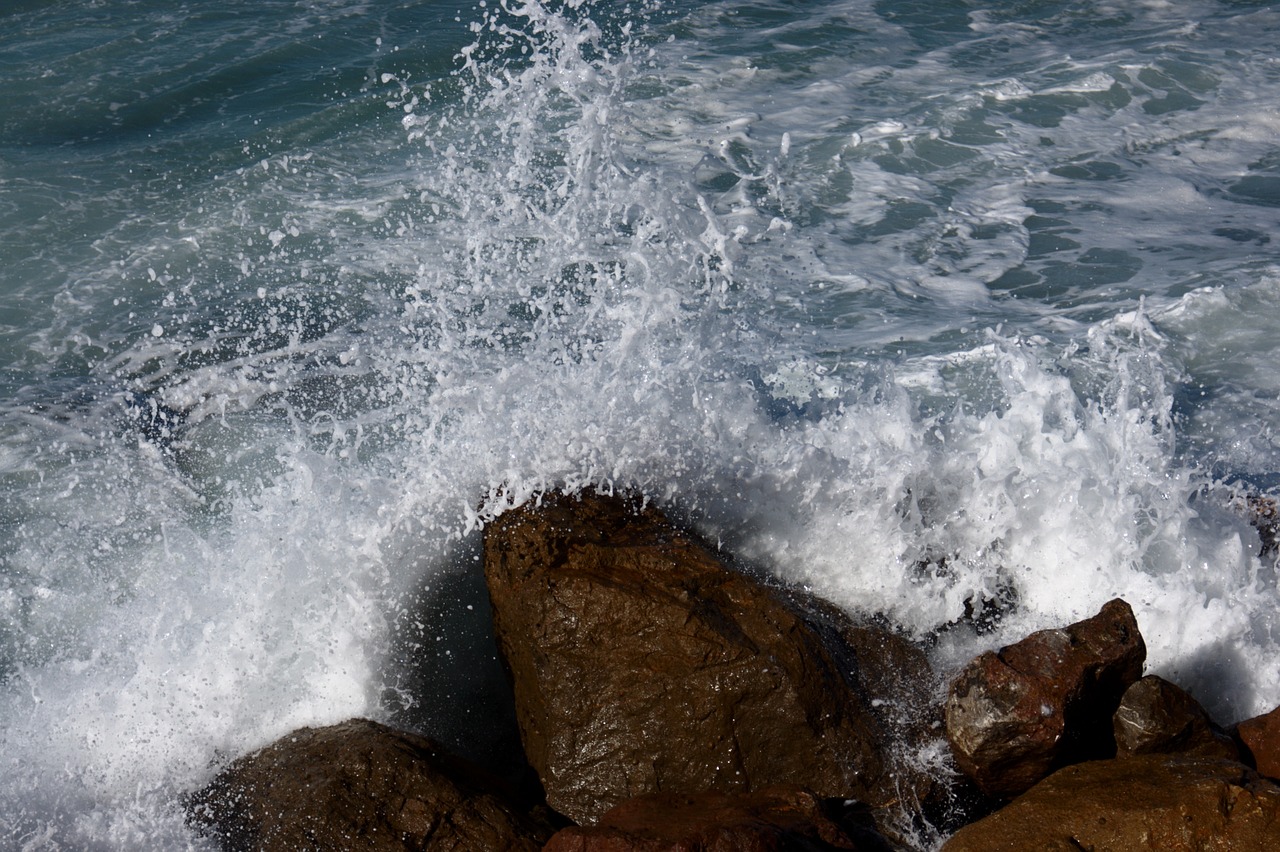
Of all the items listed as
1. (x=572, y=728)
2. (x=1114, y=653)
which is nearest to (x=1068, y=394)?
(x=1114, y=653)

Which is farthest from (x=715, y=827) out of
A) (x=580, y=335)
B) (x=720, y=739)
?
(x=580, y=335)

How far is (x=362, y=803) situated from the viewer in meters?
3.32

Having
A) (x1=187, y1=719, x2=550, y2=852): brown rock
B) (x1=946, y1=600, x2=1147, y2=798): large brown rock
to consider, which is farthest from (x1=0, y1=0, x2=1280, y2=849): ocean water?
(x1=946, y1=600, x2=1147, y2=798): large brown rock

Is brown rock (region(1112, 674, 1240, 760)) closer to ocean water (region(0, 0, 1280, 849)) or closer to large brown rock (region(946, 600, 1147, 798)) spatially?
large brown rock (region(946, 600, 1147, 798))

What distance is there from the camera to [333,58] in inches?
413

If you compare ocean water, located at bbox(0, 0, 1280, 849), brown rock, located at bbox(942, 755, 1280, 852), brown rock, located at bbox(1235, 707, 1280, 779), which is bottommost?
ocean water, located at bbox(0, 0, 1280, 849)

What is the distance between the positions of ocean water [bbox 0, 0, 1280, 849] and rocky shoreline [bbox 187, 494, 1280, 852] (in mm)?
413

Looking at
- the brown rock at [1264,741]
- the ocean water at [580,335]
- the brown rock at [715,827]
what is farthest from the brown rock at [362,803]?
the brown rock at [1264,741]

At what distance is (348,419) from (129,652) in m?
1.84

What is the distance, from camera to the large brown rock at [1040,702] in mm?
3377

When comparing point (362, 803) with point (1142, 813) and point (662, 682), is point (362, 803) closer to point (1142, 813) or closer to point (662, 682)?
point (662, 682)

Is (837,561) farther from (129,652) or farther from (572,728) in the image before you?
(129,652)

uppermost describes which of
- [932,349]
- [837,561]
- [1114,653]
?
[1114,653]

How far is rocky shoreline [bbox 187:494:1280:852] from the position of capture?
3.25 metres
